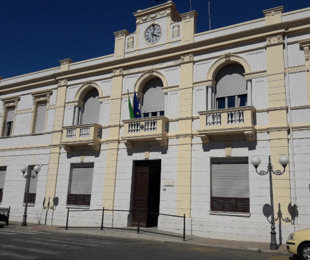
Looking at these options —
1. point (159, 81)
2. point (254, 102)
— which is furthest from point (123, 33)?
point (254, 102)

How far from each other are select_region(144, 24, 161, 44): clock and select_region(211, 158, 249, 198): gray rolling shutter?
7783mm

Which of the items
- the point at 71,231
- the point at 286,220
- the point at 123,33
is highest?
the point at 123,33

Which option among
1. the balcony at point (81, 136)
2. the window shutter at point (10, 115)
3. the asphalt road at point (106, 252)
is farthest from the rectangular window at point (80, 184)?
the window shutter at point (10, 115)

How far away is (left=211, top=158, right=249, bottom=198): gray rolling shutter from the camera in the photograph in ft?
44.9

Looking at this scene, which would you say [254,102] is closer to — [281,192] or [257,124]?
[257,124]

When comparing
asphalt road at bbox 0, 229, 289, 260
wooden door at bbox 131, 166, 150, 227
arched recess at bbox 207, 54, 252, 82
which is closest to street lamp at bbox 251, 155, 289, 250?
asphalt road at bbox 0, 229, 289, 260

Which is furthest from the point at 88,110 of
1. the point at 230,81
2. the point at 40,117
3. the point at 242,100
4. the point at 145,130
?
the point at 242,100

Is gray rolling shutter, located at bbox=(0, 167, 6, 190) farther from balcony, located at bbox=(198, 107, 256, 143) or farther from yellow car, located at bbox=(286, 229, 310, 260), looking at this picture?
yellow car, located at bbox=(286, 229, 310, 260)

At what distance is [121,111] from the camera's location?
57.4 ft

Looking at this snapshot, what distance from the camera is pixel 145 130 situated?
625 inches

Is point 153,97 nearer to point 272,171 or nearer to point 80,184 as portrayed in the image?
point 80,184

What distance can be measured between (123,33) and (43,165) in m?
9.36

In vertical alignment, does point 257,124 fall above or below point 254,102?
below

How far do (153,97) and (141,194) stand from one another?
527cm
